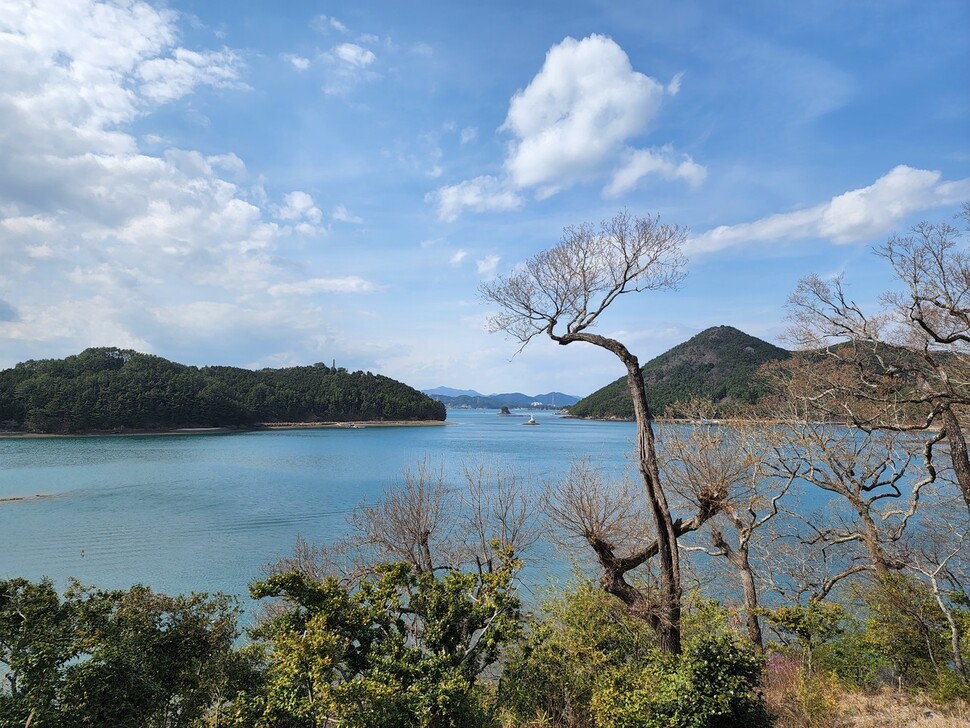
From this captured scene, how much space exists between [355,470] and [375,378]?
86.7 m

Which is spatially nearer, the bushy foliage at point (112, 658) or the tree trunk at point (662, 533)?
the bushy foliage at point (112, 658)

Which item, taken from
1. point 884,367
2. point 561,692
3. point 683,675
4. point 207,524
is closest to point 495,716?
point 561,692

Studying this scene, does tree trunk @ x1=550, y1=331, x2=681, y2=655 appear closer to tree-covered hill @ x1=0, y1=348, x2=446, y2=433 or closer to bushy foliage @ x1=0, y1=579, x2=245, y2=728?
bushy foliage @ x1=0, y1=579, x2=245, y2=728

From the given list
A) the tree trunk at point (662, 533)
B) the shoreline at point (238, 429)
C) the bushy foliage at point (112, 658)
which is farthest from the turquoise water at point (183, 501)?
the tree trunk at point (662, 533)

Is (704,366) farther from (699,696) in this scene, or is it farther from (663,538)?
(699,696)

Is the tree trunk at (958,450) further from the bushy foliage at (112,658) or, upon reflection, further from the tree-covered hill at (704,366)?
the tree-covered hill at (704,366)

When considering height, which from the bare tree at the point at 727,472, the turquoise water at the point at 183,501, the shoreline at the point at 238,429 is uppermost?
the bare tree at the point at 727,472

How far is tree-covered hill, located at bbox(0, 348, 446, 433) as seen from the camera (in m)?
74.6

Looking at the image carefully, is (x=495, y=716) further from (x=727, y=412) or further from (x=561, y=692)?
(x=727, y=412)

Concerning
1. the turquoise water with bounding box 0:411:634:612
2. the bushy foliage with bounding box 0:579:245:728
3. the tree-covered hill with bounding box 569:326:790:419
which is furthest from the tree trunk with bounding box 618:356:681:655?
the tree-covered hill with bounding box 569:326:790:419

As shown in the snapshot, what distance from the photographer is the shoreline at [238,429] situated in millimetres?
73688

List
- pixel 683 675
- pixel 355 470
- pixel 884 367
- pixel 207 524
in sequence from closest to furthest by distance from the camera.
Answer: pixel 683 675, pixel 884 367, pixel 207 524, pixel 355 470

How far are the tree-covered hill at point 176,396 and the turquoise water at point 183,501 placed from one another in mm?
8947

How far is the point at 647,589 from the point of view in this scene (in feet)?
33.4
